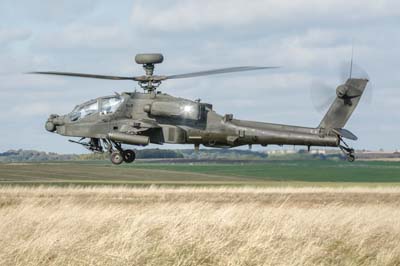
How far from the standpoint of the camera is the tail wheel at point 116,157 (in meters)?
32.6

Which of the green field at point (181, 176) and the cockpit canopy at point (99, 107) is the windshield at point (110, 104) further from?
the green field at point (181, 176)

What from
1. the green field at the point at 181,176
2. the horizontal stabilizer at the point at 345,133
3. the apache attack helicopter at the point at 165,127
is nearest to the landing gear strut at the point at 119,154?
the apache attack helicopter at the point at 165,127

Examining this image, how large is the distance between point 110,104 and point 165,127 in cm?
253

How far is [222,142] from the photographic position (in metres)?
32.9

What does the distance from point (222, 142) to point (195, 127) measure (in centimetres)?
133

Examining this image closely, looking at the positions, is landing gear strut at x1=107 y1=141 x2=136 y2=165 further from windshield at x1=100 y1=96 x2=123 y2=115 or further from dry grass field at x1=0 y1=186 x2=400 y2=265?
dry grass field at x1=0 y1=186 x2=400 y2=265

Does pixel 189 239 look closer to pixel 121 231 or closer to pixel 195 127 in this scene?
pixel 121 231

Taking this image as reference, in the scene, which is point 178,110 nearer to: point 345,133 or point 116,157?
point 116,157

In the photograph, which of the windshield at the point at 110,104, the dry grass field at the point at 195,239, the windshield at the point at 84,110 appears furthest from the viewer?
the windshield at the point at 84,110

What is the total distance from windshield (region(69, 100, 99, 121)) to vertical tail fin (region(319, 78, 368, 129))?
9.89 m

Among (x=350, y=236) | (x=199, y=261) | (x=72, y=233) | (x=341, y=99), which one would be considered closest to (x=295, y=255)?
(x=199, y=261)

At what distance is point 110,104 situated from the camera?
3312cm

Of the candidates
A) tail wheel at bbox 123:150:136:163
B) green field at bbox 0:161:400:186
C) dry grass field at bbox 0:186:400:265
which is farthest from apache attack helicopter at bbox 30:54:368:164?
green field at bbox 0:161:400:186

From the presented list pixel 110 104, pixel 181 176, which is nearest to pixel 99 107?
pixel 110 104
